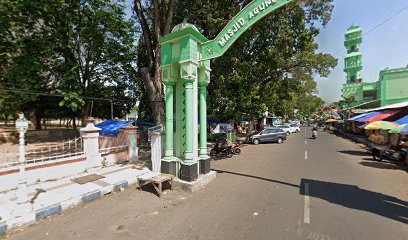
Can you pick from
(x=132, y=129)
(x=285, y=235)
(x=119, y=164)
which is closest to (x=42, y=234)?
(x=285, y=235)

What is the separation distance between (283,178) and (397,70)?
1306 inches

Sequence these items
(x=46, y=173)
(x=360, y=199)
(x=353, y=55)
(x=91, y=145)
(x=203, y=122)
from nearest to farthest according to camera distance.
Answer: (x=360, y=199)
(x=46, y=173)
(x=203, y=122)
(x=91, y=145)
(x=353, y=55)

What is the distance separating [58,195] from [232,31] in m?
7.24

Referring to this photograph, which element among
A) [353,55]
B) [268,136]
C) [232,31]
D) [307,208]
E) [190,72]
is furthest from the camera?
[353,55]

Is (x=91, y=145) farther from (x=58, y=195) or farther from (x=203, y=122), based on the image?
(x=203, y=122)

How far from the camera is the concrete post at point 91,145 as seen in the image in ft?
27.9

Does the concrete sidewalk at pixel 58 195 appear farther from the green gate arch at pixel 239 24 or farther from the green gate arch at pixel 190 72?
the green gate arch at pixel 239 24

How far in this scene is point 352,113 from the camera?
3741 centimetres

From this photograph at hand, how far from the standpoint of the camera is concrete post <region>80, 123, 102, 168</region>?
852cm

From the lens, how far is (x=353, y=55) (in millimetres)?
53000

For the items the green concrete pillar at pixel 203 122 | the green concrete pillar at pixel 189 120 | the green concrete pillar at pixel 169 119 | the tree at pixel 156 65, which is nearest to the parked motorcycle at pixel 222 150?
the tree at pixel 156 65

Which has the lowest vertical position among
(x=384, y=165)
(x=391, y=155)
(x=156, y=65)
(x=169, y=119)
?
(x=384, y=165)

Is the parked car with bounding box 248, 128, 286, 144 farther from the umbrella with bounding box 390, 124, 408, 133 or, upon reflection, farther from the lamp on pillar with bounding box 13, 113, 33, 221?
the lamp on pillar with bounding box 13, 113, 33, 221

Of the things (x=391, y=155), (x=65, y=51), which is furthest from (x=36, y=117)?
(x=391, y=155)
